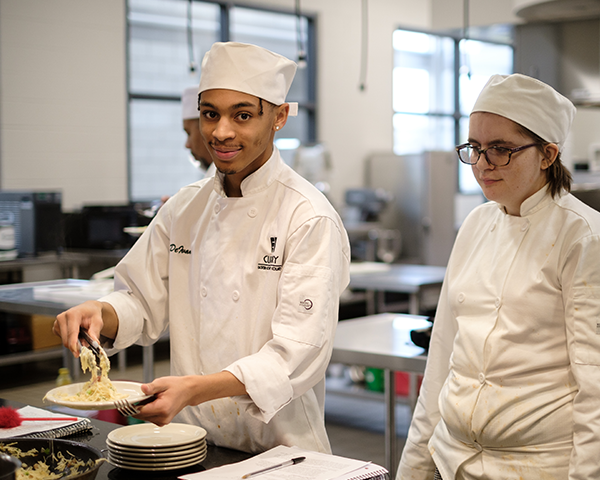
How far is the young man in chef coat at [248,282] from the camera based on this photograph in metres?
1.42

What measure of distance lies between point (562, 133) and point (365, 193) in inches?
243

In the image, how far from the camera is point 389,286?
4.09 m

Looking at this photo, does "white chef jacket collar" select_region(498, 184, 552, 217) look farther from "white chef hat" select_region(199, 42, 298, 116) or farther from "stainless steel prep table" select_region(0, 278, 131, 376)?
"stainless steel prep table" select_region(0, 278, 131, 376)

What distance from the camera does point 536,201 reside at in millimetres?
1609

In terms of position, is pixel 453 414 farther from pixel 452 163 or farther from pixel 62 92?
pixel 452 163

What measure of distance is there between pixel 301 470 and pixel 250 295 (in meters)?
0.40

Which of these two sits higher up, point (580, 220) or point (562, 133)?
point (562, 133)

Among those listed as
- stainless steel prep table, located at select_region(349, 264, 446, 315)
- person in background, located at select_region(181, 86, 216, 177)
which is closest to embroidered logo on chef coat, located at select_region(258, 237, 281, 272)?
person in background, located at select_region(181, 86, 216, 177)

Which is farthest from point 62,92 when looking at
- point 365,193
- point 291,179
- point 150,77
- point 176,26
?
point 291,179

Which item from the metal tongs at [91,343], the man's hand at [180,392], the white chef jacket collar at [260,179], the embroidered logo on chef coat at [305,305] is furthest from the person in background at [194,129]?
the man's hand at [180,392]

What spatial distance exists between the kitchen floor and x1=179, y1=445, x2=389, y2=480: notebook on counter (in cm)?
230

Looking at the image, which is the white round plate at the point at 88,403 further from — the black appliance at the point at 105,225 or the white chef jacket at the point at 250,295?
the black appliance at the point at 105,225

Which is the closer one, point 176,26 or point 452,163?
point 176,26

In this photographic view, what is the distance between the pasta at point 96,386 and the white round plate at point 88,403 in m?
0.02
